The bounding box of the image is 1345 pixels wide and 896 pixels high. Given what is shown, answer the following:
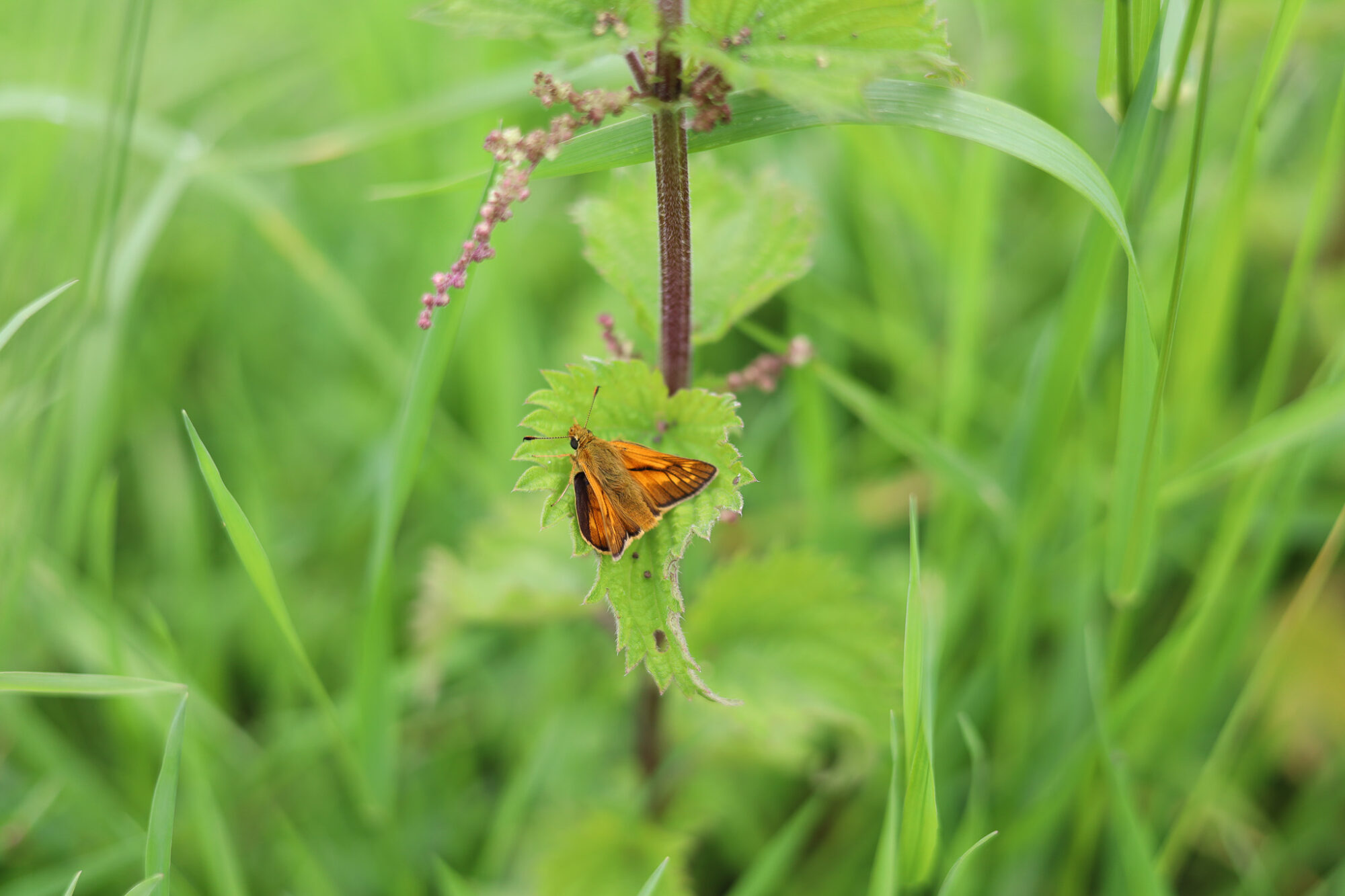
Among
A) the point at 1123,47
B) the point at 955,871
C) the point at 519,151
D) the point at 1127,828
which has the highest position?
Result: the point at 1123,47

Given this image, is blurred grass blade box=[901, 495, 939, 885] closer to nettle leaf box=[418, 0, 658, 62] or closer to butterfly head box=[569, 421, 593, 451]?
butterfly head box=[569, 421, 593, 451]

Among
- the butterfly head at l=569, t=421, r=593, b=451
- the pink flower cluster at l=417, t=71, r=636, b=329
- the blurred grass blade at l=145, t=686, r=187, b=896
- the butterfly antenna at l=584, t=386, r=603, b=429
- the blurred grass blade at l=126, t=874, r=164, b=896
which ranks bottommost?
the blurred grass blade at l=126, t=874, r=164, b=896

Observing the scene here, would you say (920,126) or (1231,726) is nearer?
(920,126)

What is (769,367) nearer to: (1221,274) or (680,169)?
(680,169)

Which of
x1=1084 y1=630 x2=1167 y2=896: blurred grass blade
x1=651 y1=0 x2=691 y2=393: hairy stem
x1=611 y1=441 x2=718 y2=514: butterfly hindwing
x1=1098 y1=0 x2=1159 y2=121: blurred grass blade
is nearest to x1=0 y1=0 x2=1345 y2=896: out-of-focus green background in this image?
x1=1084 y1=630 x2=1167 y2=896: blurred grass blade

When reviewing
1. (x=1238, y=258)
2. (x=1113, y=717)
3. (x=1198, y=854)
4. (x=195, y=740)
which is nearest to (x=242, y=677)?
(x=195, y=740)

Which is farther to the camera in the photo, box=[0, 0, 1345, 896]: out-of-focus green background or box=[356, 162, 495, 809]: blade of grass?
box=[0, 0, 1345, 896]: out-of-focus green background

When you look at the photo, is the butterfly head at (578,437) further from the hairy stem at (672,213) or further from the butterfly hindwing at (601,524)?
the hairy stem at (672,213)

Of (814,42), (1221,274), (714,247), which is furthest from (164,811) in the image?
(1221,274)
